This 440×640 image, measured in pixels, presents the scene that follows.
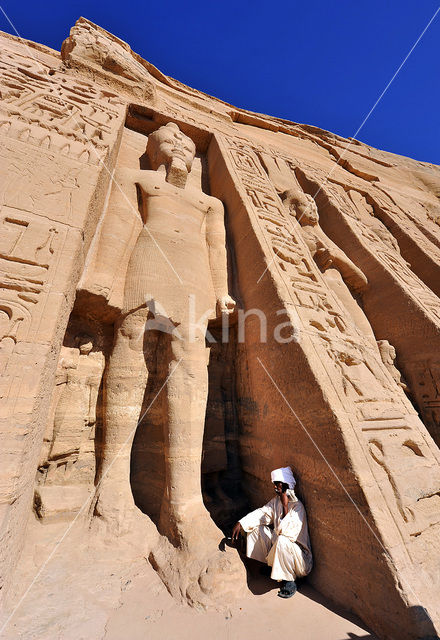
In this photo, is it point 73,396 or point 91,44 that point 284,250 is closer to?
point 73,396

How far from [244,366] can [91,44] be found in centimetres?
645

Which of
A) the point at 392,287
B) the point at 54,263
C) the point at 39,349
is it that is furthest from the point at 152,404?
the point at 392,287

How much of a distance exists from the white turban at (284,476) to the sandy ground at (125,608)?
640mm

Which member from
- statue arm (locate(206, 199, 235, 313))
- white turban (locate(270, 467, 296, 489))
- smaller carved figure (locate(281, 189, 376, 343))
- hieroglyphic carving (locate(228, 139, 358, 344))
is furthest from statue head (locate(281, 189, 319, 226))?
white turban (locate(270, 467, 296, 489))

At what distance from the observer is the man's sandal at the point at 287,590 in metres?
1.92

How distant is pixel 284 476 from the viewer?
2238mm

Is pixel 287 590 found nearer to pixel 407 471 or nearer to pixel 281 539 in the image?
pixel 281 539

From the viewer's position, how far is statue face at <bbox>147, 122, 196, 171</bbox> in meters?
4.20

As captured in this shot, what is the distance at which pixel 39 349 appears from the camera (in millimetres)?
1885

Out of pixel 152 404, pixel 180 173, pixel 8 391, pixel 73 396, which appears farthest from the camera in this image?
pixel 180 173

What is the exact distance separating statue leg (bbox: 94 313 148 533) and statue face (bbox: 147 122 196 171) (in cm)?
261

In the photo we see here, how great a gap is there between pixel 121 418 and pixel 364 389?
2172 millimetres

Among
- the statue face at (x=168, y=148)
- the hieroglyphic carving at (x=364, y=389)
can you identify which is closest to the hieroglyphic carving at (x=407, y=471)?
the hieroglyphic carving at (x=364, y=389)

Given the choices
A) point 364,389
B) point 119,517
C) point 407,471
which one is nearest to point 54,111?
point 119,517
